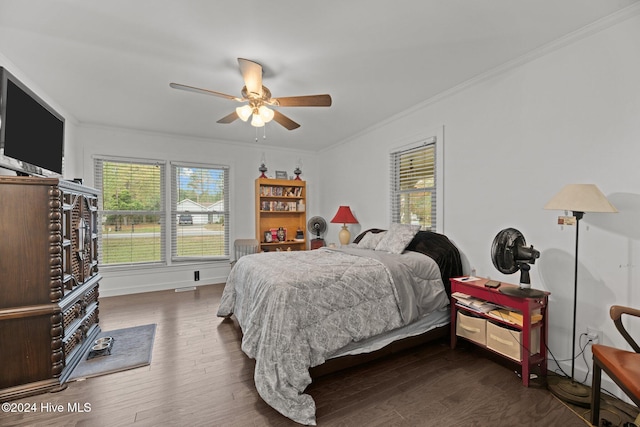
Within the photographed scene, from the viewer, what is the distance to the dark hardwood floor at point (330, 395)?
5.62 ft

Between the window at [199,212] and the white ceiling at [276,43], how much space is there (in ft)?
5.53

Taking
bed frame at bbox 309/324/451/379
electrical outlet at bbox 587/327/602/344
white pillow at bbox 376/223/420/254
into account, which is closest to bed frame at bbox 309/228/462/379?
bed frame at bbox 309/324/451/379

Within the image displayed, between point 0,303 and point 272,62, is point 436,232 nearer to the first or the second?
point 272,62

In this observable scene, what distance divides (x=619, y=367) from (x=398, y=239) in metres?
1.96

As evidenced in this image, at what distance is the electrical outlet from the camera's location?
2.02 m

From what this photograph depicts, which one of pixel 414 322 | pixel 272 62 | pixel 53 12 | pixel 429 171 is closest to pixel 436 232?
pixel 429 171

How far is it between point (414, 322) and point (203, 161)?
431cm

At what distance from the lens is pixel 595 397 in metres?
1.62

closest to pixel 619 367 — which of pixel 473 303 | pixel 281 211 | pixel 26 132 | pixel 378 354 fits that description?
pixel 473 303

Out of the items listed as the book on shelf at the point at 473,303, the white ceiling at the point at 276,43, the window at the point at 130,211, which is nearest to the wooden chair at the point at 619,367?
the book on shelf at the point at 473,303

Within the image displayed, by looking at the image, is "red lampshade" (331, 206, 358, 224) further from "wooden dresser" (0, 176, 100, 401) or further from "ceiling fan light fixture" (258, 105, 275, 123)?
"wooden dresser" (0, 176, 100, 401)

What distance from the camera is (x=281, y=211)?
18.0 ft

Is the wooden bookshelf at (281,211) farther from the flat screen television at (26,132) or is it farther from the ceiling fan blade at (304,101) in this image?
the flat screen television at (26,132)

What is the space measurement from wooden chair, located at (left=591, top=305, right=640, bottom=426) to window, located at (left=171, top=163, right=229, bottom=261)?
4902mm
